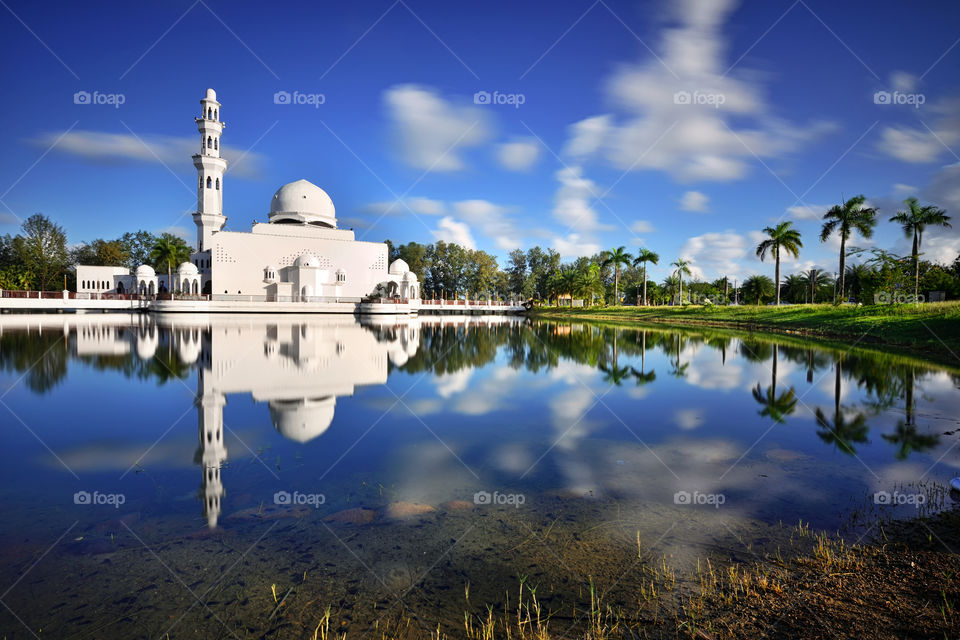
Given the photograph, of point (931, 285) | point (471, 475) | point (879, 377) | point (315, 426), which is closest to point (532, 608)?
point (471, 475)

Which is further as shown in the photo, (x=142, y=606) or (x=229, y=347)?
(x=229, y=347)

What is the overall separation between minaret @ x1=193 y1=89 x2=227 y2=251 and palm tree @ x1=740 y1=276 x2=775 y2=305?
70658mm

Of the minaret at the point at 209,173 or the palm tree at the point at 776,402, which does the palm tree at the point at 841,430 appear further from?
the minaret at the point at 209,173

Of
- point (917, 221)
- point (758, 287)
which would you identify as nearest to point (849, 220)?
point (917, 221)

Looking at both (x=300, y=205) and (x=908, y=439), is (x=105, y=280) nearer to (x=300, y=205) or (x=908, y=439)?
(x=300, y=205)

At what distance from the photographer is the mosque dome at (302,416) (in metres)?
8.18

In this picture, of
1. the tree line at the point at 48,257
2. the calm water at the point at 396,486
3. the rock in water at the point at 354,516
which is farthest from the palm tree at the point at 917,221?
the tree line at the point at 48,257

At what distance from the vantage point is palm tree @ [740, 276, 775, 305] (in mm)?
68812

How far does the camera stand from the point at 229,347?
19.2m

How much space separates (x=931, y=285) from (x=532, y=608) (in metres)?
43.3

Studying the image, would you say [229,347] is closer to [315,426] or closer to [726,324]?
[315,426]

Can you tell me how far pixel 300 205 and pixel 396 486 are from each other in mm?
56720

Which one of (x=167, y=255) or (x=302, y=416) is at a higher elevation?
(x=167, y=255)

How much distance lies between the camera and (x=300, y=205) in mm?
56594
